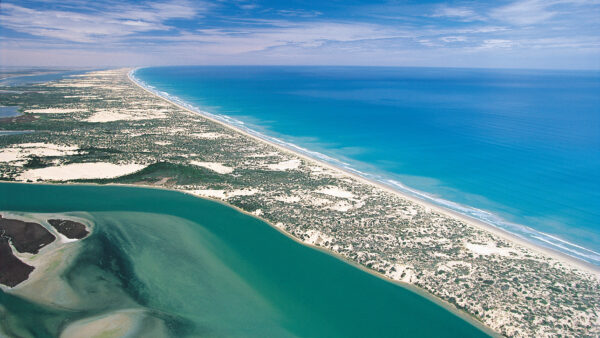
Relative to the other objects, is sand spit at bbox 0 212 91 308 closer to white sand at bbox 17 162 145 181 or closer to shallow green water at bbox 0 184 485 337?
shallow green water at bbox 0 184 485 337

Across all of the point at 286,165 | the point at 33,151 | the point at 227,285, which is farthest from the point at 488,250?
the point at 33,151

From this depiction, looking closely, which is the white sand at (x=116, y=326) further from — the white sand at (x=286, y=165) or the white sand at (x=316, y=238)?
the white sand at (x=286, y=165)

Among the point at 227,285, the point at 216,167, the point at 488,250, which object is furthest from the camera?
the point at 216,167

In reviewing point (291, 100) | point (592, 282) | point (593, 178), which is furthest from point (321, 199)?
point (291, 100)

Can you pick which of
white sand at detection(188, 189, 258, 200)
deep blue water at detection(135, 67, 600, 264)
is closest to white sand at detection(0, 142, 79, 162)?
white sand at detection(188, 189, 258, 200)

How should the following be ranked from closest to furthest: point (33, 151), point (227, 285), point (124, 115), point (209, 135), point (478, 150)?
1. point (227, 285)
2. point (33, 151)
3. point (478, 150)
4. point (209, 135)
5. point (124, 115)

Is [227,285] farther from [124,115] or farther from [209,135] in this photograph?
[124,115]

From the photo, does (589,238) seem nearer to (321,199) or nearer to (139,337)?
(321,199)
